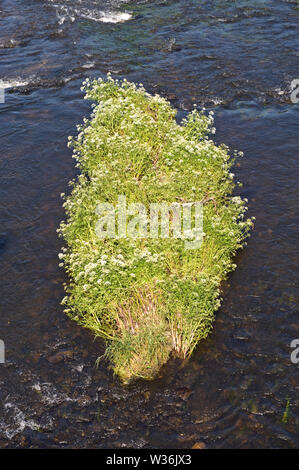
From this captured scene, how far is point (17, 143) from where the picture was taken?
18219 millimetres

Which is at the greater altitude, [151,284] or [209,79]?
[209,79]

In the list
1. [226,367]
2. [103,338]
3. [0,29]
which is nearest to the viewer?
[226,367]

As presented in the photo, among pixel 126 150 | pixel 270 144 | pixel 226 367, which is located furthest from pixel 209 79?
pixel 226 367

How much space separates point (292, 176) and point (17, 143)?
10.1m

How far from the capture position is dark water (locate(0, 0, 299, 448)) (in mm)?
9211

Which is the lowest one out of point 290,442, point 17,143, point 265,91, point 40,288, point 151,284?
point 290,442

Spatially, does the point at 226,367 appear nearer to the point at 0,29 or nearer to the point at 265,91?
the point at 265,91
